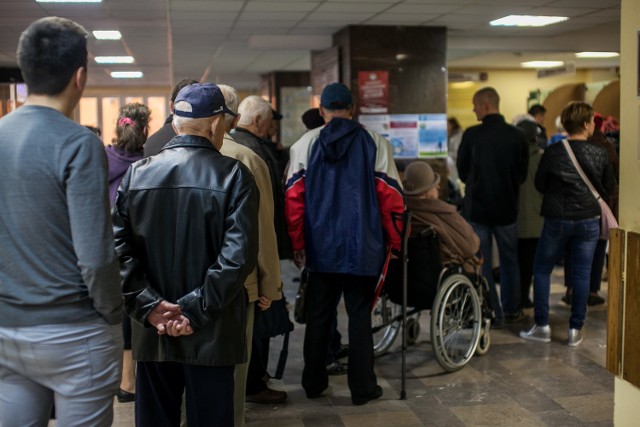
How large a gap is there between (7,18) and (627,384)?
4.87m

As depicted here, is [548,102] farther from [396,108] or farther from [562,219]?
[562,219]

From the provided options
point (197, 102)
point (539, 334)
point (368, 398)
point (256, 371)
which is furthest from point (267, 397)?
point (539, 334)

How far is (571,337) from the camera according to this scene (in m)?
→ 5.14

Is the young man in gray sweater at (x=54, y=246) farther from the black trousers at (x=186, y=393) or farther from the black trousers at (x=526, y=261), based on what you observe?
the black trousers at (x=526, y=261)

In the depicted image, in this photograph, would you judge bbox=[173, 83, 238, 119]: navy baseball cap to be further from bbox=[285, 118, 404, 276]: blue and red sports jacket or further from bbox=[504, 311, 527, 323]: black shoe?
bbox=[504, 311, 527, 323]: black shoe

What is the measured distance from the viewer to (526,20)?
23.9 ft

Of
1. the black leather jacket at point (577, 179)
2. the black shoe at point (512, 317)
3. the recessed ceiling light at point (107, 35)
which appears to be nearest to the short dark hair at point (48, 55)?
the black leather jacket at point (577, 179)

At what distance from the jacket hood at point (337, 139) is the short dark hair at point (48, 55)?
6.57ft

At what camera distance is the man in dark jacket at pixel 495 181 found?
5.48 meters

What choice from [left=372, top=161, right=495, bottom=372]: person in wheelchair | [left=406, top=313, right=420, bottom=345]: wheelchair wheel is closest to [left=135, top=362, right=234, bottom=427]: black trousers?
[left=372, top=161, right=495, bottom=372]: person in wheelchair

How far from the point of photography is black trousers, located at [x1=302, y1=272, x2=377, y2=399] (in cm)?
401

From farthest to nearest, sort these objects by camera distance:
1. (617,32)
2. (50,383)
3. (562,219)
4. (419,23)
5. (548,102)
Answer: (548,102) → (617,32) → (419,23) → (562,219) → (50,383)

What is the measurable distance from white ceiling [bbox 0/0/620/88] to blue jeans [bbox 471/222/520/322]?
189 cm

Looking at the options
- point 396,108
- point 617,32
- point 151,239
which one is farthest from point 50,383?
point 617,32
